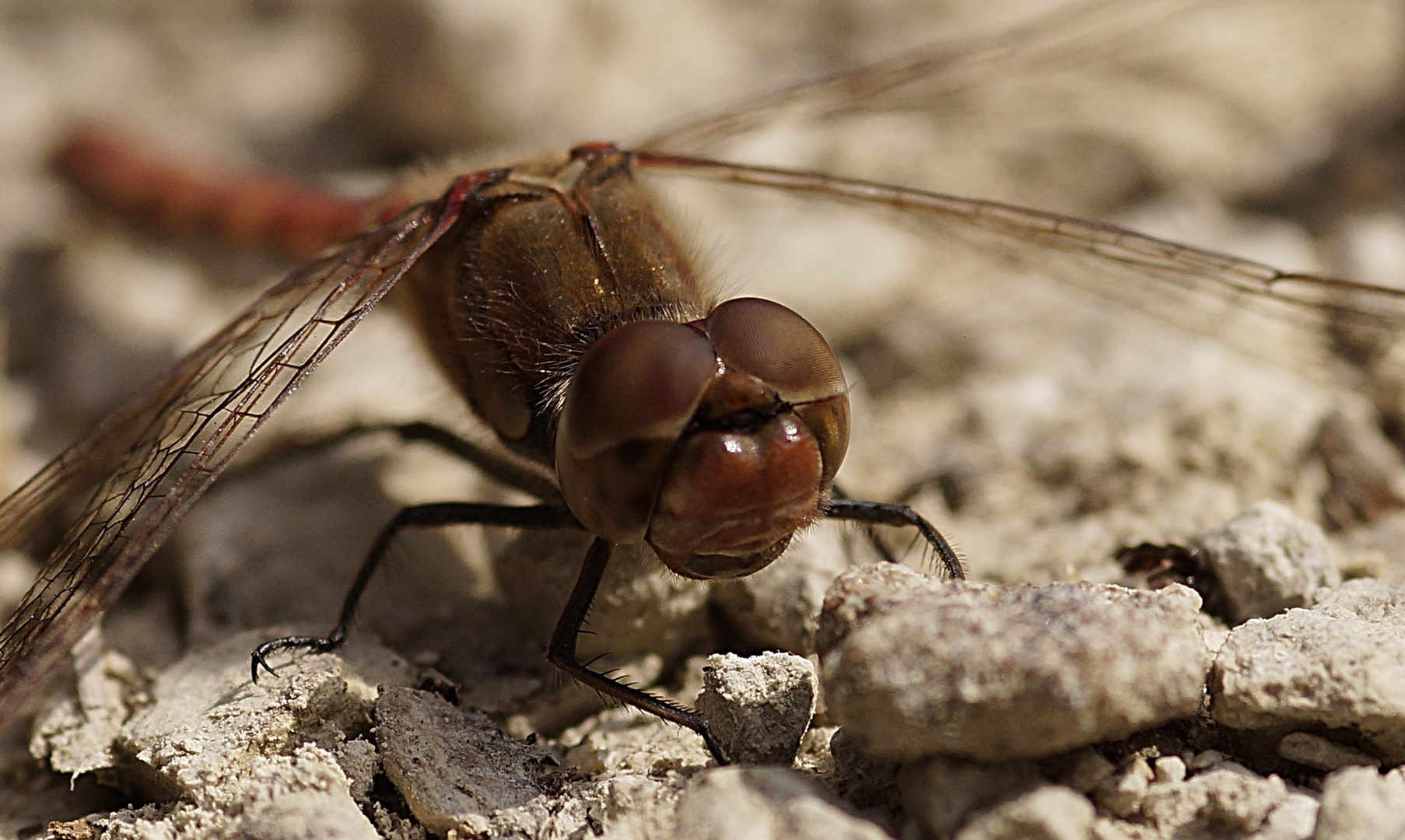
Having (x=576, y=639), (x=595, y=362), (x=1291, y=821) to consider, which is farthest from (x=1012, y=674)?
(x=576, y=639)

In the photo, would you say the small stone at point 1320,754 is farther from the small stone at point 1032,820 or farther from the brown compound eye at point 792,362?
the brown compound eye at point 792,362

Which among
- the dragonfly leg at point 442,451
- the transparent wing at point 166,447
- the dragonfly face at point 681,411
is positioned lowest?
the dragonfly leg at point 442,451

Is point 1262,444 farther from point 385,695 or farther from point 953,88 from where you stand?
point 385,695

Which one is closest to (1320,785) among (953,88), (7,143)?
(953,88)

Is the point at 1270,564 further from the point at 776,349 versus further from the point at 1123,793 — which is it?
the point at 776,349

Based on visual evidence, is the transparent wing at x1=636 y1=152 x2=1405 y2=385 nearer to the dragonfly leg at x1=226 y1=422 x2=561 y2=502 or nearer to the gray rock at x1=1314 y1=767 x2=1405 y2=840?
the dragonfly leg at x1=226 y1=422 x2=561 y2=502

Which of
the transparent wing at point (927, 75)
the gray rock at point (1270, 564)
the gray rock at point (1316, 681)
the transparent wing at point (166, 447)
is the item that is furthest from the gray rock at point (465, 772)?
the transparent wing at point (927, 75)
